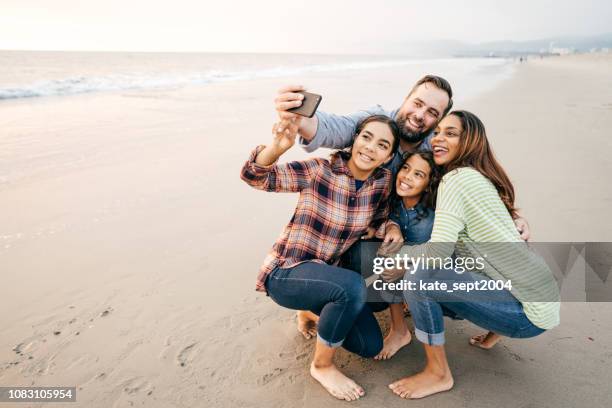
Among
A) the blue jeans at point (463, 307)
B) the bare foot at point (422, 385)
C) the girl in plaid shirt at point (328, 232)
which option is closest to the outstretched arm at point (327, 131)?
the girl in plaid shirt at point (328, 232)

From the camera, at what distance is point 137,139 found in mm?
6887

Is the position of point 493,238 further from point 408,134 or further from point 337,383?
point 337,383

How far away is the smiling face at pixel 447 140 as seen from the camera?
230 centimetres

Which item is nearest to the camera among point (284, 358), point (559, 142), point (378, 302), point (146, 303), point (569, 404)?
point (569, 404)

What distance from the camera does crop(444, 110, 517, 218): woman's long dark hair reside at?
2.24 meters

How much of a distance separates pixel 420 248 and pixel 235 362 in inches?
51.1

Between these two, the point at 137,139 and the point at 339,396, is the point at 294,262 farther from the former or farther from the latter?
the point at 137,139

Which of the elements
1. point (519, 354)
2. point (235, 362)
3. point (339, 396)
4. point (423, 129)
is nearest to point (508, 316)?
point (519, 354)

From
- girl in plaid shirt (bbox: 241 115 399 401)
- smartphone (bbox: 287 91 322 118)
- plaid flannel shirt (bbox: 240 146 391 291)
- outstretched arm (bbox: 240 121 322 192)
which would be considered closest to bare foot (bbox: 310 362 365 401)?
girl in plaid shirt (bbox: 241 115 399 401)

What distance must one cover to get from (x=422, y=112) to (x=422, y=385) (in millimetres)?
1807

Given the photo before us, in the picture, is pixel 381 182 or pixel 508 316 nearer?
pixel 508 316

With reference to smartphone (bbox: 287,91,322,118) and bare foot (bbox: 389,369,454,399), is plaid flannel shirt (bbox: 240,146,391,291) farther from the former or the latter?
bare foot (bbox: 389,369,454,399)

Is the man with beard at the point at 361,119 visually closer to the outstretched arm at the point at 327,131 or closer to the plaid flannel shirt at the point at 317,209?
the outstretched arm at the point at 327,131

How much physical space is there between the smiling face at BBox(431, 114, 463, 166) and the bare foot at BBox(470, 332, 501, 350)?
113cm
